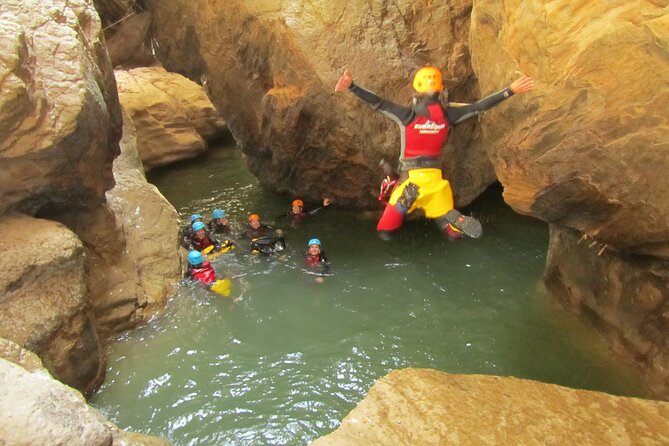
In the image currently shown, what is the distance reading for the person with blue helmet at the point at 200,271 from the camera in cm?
654

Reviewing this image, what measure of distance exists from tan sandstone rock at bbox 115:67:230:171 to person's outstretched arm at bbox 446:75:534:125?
31.2 feet

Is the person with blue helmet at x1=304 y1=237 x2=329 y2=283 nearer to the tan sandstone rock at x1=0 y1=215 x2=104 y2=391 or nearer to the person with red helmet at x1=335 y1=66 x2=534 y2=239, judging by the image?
the person with red helmet at x1=335 y1=66 x2=534 y2=239

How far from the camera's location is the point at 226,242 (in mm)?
7887

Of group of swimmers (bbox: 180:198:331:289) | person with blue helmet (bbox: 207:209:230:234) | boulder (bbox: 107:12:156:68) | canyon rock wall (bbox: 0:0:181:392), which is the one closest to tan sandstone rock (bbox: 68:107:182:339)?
canyon rock wall (bbox: 0:0:181:392)

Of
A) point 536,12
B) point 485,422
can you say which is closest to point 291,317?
point 485,422

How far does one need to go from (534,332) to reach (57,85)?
5.79m

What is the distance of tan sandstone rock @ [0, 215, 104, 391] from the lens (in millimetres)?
4152

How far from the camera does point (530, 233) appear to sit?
7.93m

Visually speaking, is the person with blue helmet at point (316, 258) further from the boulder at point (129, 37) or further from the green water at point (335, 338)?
the boulder at point (129, 37)

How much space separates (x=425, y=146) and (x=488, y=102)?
29.1 inches

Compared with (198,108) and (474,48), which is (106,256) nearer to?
(474,48)

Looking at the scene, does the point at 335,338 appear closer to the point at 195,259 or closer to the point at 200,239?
the point at 195,259

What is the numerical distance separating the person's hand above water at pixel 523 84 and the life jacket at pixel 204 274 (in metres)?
4.52

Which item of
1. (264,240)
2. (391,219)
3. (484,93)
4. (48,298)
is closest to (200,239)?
(264,240)
